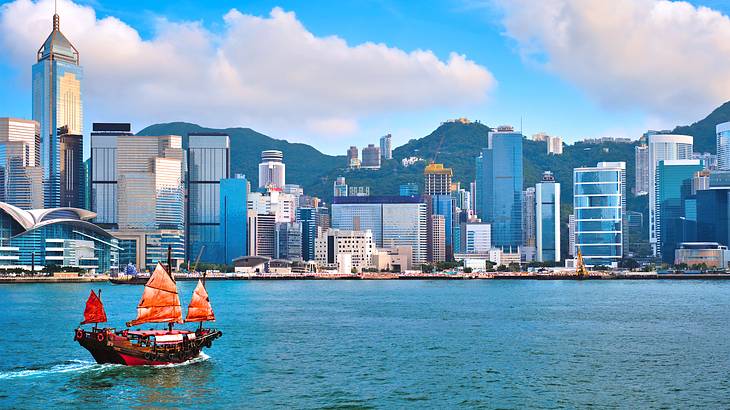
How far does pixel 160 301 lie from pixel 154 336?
3638 mm

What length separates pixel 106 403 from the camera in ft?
142

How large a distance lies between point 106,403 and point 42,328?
33.5 m

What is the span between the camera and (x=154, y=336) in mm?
53562

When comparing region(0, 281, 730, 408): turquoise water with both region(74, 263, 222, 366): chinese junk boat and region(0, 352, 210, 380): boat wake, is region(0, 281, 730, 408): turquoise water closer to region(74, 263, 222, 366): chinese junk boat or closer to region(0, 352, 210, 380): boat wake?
region(0, 352, 210, 380): boat wake

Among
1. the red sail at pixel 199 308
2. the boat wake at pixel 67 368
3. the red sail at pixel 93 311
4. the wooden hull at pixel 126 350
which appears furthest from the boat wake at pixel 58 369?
the red sail at pixel 199 308

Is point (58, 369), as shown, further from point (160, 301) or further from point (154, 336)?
point (160, 301)

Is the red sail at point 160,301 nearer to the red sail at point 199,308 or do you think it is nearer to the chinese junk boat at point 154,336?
the chinese junk boat at point 154,336

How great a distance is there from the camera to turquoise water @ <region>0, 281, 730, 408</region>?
44656 mm

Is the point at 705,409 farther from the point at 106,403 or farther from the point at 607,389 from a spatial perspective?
the point at 106,403

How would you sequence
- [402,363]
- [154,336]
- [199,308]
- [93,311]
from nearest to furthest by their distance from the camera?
1. [154,336]
2. [402,363]
3. [93,311]
4. [199,308]

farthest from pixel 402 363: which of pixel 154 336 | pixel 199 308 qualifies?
pixel 154 336

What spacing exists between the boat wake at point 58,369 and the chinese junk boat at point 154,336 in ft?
2.06

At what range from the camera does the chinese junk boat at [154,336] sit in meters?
52.1

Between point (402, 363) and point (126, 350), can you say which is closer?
point (126, 350)
